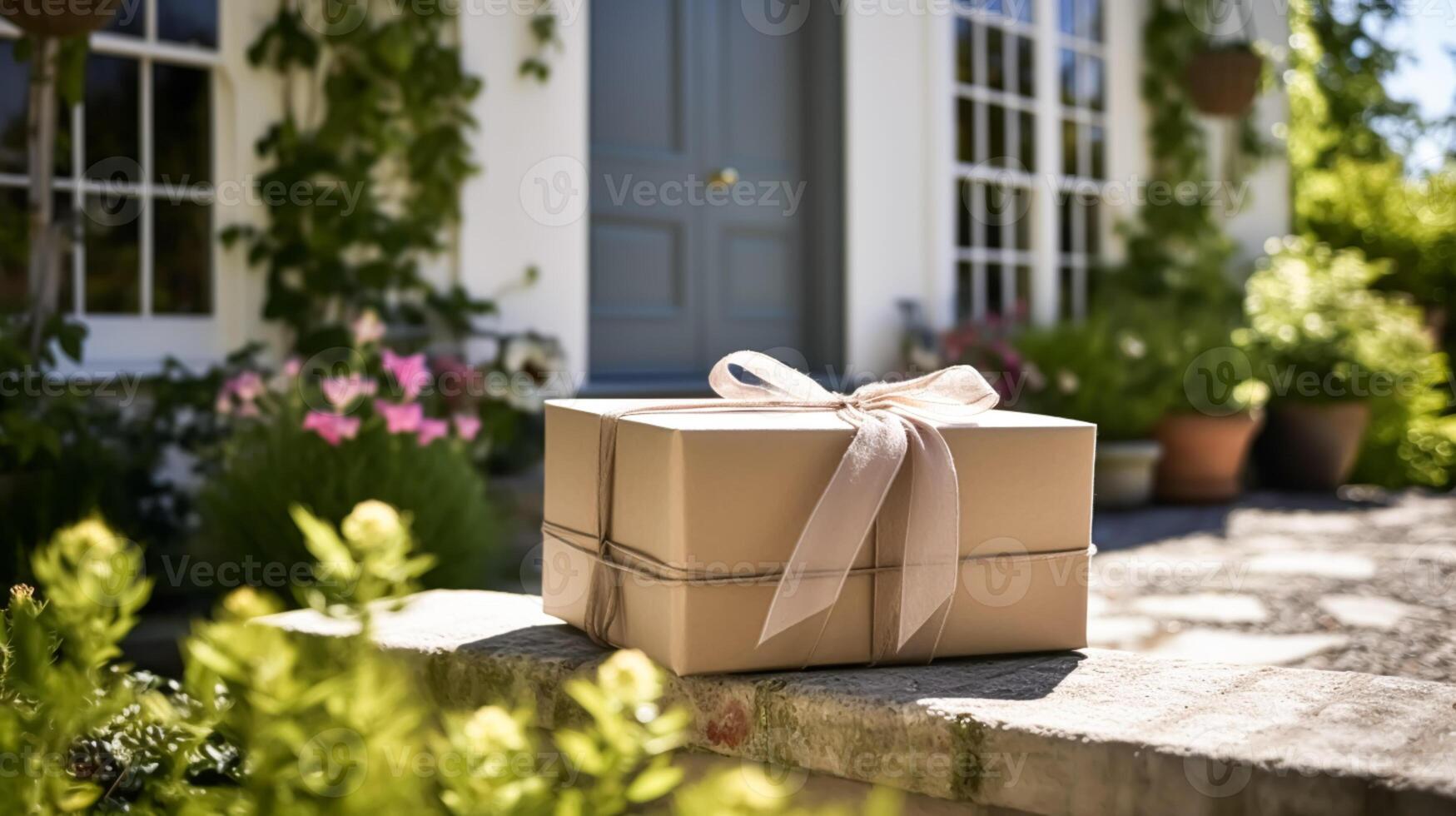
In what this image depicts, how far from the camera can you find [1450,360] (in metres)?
8.84

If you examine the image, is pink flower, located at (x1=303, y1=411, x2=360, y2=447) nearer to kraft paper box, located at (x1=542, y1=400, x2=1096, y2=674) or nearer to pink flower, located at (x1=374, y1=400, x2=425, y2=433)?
pink flower, located at (x1=374, y1=400, x2=425, y2=433)

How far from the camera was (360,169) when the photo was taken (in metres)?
4.01

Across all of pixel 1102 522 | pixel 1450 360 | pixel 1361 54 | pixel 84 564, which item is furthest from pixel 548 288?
pixel 1450 360

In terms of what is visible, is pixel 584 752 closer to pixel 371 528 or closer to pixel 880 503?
pixel 371 528

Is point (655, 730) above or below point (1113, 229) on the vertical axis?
below

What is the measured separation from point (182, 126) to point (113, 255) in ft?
1.46

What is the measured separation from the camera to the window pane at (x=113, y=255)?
149 inches

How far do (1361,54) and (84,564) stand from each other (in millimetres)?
8407

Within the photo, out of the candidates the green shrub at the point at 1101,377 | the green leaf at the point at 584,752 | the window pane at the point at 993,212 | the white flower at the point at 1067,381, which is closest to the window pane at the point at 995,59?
the window pane at the point at 993,212

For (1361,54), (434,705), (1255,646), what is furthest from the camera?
(1361,54)

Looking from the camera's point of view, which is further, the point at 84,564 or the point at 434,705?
the point at 434,705

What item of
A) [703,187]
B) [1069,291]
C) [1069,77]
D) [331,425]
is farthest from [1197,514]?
[331,425]

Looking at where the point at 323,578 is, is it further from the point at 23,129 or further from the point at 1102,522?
the point at 1102,522

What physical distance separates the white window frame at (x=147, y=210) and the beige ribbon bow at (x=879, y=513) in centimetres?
290
